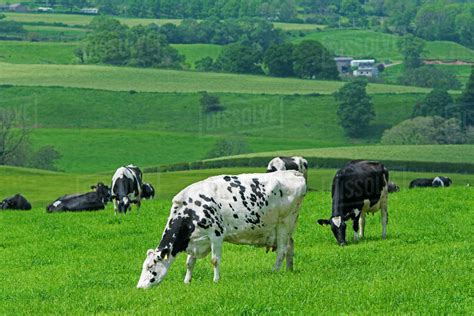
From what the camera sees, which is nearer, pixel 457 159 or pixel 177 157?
pixel 457 159

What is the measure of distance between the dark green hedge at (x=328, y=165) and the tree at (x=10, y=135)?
33.9m

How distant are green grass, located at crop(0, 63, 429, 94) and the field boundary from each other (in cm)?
6433

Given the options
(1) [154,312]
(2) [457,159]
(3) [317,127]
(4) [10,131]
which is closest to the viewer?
(1) [154,312]

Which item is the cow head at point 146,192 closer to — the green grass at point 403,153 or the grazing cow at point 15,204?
the grazing cow at point 15,204

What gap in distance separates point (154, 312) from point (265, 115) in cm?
14335

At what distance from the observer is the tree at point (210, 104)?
16312 cm

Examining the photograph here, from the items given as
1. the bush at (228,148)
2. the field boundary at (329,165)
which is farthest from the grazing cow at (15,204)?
the bush at (228,148)

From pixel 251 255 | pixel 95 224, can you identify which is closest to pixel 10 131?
pixel 95 224

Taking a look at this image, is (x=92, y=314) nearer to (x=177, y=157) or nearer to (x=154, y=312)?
(x=154, y=312)

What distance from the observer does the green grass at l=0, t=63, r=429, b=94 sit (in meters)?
175

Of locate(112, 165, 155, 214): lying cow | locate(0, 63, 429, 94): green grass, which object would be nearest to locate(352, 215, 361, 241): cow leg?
locate(112, 165, 155, 214): lying cow

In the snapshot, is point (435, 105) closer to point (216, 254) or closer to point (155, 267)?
point (216, 254)

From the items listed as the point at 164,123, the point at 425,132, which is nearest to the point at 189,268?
the point at 425,132

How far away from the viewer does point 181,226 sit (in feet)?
67.6
